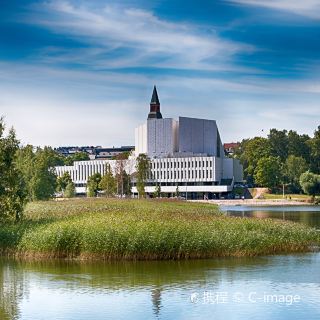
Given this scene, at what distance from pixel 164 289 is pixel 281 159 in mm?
156906

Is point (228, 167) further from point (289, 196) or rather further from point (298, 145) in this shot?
point (289, 196)

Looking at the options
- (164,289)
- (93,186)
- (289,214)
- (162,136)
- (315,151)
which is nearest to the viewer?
(164,289)

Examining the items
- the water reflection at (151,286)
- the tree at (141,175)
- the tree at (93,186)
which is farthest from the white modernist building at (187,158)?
the water reflection at (151,286)

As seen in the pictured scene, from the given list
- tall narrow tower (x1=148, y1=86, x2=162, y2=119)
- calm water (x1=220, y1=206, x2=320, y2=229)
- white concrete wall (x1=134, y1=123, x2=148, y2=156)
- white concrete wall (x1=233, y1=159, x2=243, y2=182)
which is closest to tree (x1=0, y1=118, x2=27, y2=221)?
calm water (x1=220, y1=206, x2=320, y2=229)

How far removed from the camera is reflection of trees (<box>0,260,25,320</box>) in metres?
24.2

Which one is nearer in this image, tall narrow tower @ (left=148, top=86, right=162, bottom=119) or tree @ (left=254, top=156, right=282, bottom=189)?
tree @ (left=254, top=156, right=282, bottom=189)

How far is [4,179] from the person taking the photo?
44344mm

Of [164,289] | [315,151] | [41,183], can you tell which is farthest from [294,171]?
[164,289]

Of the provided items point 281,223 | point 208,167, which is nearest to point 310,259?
point 281,223

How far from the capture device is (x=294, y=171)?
155m

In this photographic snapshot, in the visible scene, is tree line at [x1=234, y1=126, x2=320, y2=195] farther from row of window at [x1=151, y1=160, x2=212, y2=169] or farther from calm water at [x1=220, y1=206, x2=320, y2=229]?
calm water at [x1=220, y1=206, x2=320, y2=229]

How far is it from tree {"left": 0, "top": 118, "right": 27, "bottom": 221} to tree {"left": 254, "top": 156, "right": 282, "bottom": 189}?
4482 inches

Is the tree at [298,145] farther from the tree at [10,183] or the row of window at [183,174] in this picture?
the tree at [10,183]

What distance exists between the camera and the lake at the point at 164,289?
2336cm
